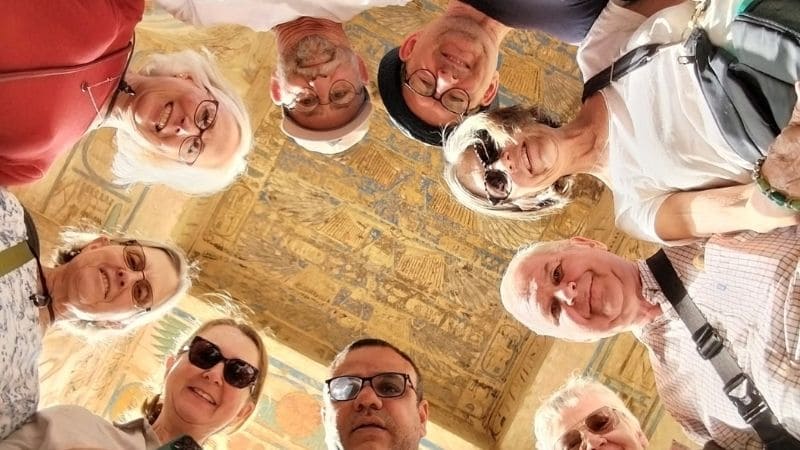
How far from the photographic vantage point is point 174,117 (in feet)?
8.68

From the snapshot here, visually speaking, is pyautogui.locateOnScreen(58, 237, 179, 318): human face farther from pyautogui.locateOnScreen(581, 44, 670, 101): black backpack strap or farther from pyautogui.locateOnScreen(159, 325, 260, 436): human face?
pyautogui.locateOnScreen(581, 44, 670, 101): black backpack strap

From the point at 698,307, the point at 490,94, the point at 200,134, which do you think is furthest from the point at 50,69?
the point at 698,307

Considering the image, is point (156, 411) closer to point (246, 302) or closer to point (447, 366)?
point (246, 302)

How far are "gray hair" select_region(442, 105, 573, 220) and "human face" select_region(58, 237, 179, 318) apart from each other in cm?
138

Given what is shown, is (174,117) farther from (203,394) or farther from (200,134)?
(203,394)

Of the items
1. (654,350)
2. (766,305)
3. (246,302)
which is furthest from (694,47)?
(246,302)

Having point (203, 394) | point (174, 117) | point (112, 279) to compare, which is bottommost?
point (203, 394)

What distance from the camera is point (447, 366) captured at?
4.39 metres

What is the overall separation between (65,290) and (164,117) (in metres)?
0.78

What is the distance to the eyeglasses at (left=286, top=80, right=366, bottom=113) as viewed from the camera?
2.59 meters

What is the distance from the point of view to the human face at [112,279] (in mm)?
2699

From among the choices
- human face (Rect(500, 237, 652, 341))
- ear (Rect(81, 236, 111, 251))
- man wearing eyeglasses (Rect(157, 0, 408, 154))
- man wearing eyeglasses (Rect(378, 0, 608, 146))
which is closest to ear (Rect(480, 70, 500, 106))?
man wearing eyeglasses (Rect(378, 0, 608, 146))

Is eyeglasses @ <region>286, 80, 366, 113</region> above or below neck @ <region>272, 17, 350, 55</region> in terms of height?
below

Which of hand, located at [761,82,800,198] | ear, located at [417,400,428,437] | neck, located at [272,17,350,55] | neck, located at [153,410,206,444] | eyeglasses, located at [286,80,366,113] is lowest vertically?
neck, located at [153,410,206,444]
